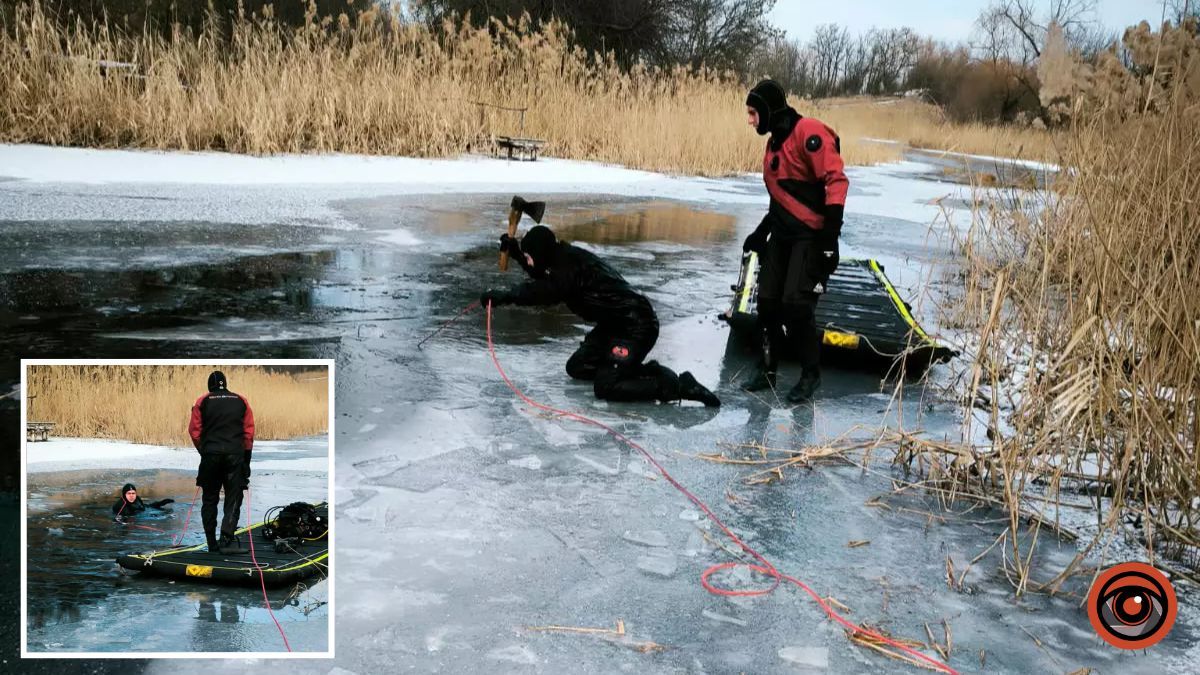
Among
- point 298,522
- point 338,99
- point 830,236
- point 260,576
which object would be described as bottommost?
point 260,576

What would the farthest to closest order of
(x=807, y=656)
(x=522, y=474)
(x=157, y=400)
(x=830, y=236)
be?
(x=830, y=236) < (x=522, y=474) < (x=807, y=656) < (x=157, y=400)

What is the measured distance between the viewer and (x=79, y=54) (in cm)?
1144

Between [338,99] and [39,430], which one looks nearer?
[39,430]

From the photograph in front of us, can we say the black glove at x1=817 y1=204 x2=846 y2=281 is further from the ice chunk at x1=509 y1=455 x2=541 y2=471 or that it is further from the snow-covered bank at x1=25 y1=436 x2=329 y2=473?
the snow-covered bank at x1=25 y1=436 x2=329 y2=473

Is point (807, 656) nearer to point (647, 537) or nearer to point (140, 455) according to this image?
point (647, 537)

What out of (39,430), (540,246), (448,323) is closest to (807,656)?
(39,430)

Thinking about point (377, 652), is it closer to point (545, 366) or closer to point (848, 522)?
point (848, 522)

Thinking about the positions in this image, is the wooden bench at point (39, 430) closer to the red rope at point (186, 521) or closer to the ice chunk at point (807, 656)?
the red rope at point (186, 521)

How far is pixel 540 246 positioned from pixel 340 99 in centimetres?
908

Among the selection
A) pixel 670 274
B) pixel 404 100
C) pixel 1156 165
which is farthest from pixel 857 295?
pixel 404 100

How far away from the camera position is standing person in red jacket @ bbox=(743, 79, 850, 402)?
4.59 meters

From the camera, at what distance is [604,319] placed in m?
4.93

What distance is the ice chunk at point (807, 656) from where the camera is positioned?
2.50 m

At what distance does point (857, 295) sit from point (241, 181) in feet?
22.2
